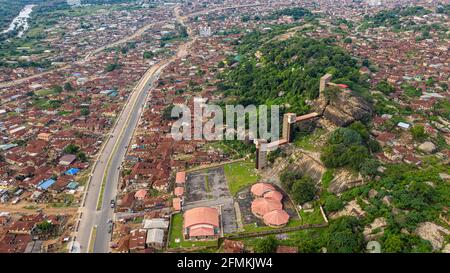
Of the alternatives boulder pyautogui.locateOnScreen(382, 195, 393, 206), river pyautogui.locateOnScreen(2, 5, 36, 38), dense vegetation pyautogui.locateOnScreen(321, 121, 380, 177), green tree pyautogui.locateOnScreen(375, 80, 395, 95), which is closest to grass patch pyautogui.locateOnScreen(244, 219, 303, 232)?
boulder pyautogui.locateOnScreen(382, 195, 393, 206)

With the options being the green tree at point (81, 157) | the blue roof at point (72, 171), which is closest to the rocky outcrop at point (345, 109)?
the green tree at point (81, 157)

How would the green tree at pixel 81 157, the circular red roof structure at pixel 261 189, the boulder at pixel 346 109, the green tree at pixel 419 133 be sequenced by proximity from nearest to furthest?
the circular red roof structure at pixel 261 189
the green tree at pixel 419 133
the boulder at pixel 346 109
the green tree at pixel 81 157

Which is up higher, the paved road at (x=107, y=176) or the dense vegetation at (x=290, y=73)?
the dense vegetation at (x=290, y=73)

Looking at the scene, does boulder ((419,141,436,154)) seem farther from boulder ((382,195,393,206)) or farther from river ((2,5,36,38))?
river ((2,5,36,38))

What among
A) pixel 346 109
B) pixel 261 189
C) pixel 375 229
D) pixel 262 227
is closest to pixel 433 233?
pixel 375 229

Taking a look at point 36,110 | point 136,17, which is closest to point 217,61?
→ point 36,110

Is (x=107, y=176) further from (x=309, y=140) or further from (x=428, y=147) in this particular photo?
(x=428, y=147)

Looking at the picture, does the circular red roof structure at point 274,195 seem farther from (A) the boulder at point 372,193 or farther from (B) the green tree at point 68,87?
(B) the green tree at point 68,87
